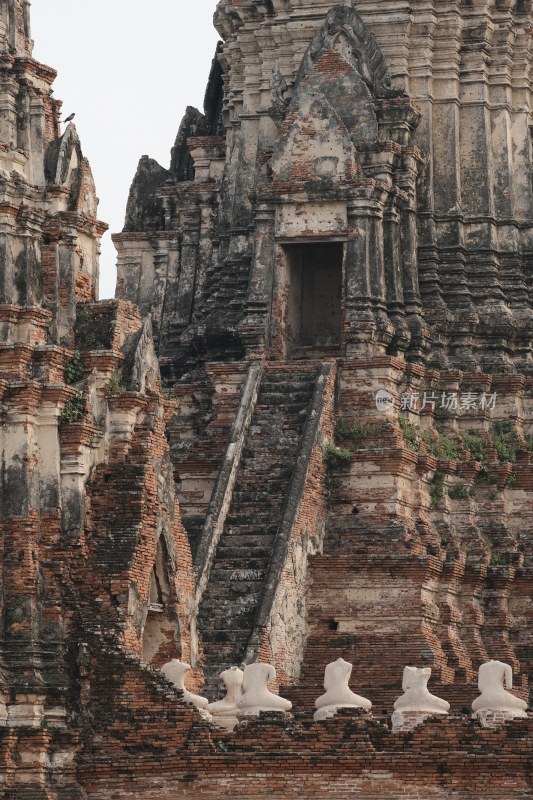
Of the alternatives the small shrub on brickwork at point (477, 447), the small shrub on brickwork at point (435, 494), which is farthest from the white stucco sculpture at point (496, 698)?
the small shrub on brickwork at point (477, 447)

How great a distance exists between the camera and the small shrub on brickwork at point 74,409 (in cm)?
2658

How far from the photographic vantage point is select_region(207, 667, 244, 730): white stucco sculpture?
26.7 m

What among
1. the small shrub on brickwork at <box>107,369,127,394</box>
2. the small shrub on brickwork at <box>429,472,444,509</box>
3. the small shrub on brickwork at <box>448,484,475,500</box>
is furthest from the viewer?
the small shrub on brickwork at <box>448,484,475,500</box>

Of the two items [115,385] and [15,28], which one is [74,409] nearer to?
[115,385]

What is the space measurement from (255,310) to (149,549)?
368 inches

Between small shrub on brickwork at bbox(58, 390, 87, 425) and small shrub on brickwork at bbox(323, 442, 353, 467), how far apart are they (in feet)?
23.6

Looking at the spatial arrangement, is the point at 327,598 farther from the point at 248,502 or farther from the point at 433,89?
the point at 433,89

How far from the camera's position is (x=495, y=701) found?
25812 millimetres

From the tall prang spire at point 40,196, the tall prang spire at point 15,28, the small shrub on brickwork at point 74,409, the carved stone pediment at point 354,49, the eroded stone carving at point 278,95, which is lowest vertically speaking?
the small shrub on brickwork at point 74,409

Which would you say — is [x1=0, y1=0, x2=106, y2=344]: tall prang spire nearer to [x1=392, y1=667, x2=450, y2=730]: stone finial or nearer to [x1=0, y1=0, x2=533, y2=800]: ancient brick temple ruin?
[x1=0, y1=0, x2=533, y2=800]: ancient brick temple ruin

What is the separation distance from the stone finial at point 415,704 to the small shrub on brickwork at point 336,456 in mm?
7322

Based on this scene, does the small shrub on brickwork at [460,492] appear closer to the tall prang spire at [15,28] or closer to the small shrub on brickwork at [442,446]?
the small shrub on brickwork at [442,446]

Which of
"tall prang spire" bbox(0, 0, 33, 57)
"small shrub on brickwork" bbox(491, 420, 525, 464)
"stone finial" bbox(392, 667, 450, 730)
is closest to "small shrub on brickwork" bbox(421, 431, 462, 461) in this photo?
"small shrub on brickwork" bbox(491, 420, 525, 464)

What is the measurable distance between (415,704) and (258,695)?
1512mm
